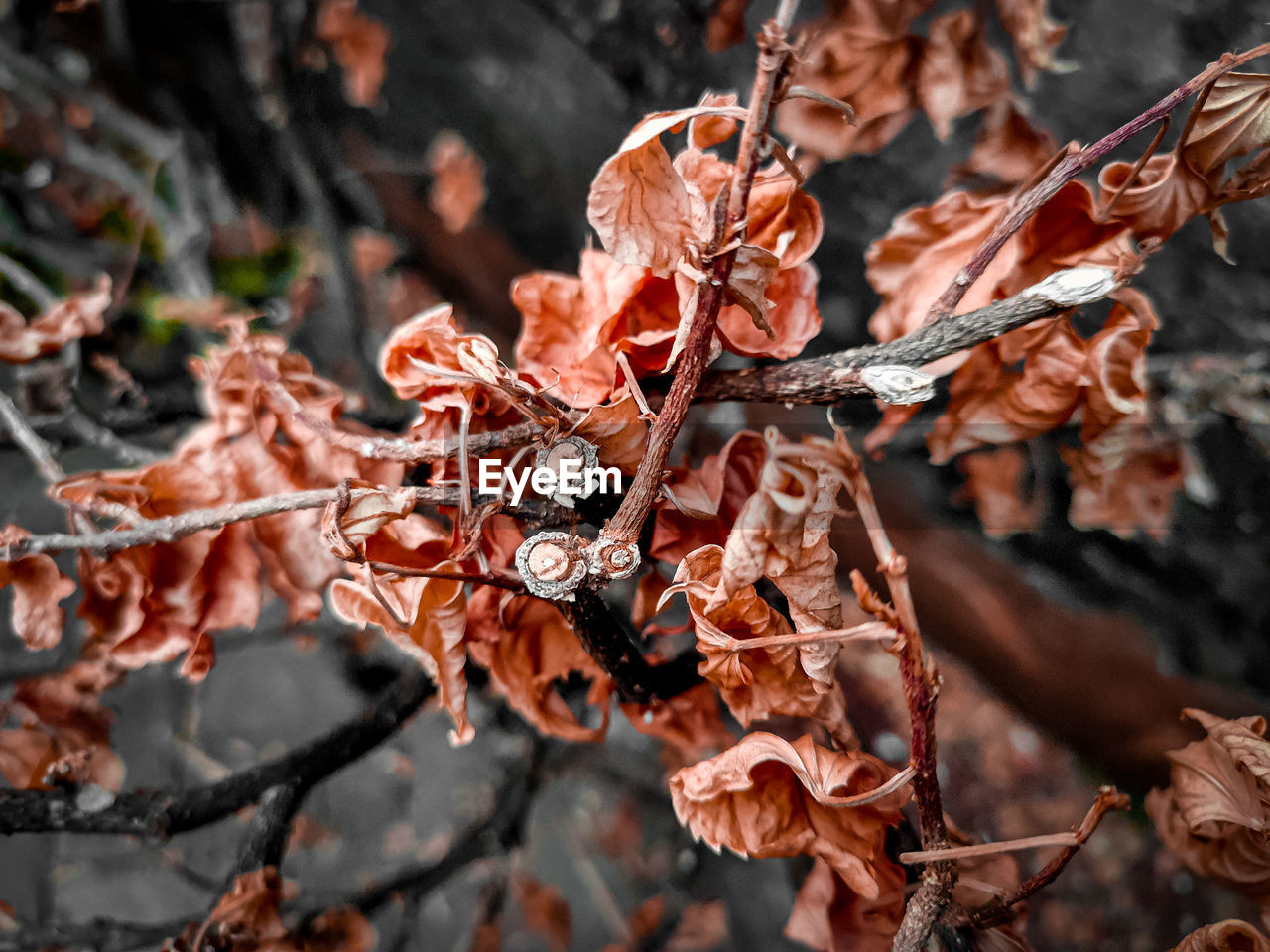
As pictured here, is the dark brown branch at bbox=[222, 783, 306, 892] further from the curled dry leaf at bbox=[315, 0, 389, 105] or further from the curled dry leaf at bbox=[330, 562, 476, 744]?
the curled dry leaf at bbox=[315, 0, 389, 105]

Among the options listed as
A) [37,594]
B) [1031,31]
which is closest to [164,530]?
[37,594]

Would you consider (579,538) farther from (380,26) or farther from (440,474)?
(380,26)

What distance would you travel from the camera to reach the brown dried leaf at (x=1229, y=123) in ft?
0.93

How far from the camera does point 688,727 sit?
38 centimetres

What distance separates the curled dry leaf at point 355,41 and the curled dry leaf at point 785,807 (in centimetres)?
93

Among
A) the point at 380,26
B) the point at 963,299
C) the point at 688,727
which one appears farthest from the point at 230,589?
the point at 380,26

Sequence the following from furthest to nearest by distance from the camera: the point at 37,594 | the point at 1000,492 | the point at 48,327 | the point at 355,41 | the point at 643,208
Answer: the point at 355,41, the point at 1000,492, the point at 48,327, the point at 37,594, the point at 643,208

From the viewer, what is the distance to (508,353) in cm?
87

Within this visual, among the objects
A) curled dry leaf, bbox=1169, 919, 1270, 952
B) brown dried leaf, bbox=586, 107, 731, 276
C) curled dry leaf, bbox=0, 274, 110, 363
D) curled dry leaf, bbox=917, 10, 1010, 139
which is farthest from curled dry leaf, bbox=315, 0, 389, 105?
curled dry leaf, bbox=1169, 919, 1270, 952

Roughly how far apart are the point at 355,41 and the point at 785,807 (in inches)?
38.2

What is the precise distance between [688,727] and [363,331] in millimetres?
658

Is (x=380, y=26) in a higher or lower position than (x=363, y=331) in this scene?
higher

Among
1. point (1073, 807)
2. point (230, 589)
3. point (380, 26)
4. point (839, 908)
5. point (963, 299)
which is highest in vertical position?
point (380, 26)

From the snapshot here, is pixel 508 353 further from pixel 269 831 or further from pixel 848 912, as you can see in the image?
pixel 848 912
